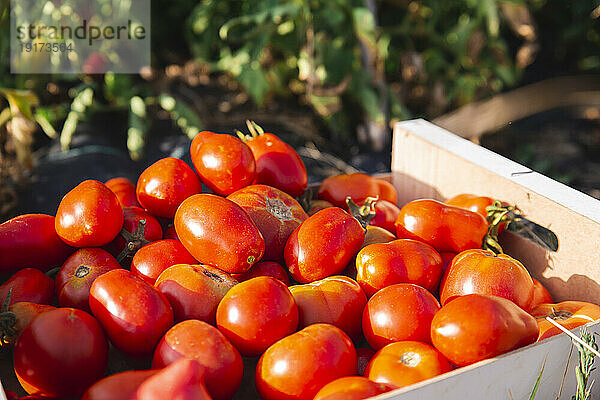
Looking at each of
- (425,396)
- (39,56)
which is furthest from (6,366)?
(39,56)

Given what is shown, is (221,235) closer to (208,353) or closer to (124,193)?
(208,353)

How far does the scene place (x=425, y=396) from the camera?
3.51 ft

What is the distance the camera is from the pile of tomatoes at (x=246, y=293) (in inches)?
45.4

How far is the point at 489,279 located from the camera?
1.40 m

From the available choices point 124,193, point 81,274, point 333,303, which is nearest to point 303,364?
point 333,303

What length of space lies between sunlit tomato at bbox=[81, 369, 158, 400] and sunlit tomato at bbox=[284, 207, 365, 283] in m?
0.51

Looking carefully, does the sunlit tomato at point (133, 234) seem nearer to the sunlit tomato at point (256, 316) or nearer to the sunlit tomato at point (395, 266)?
the sunlit tomato at point (256, 316)

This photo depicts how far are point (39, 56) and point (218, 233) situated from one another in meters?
3.29

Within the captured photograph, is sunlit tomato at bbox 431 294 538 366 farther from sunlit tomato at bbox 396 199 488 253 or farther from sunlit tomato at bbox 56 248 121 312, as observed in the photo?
sunlit tomato at bbox 56 248 121 312

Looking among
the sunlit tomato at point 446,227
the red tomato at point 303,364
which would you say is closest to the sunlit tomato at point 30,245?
the red tomato at point 303,364

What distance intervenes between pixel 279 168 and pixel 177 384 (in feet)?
3.00

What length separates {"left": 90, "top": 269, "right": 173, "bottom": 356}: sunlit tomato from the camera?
3.94 ft

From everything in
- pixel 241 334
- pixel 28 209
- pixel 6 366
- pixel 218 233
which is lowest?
pixel 28 209

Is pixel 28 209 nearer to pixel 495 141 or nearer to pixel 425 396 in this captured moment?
pixel 425 396
